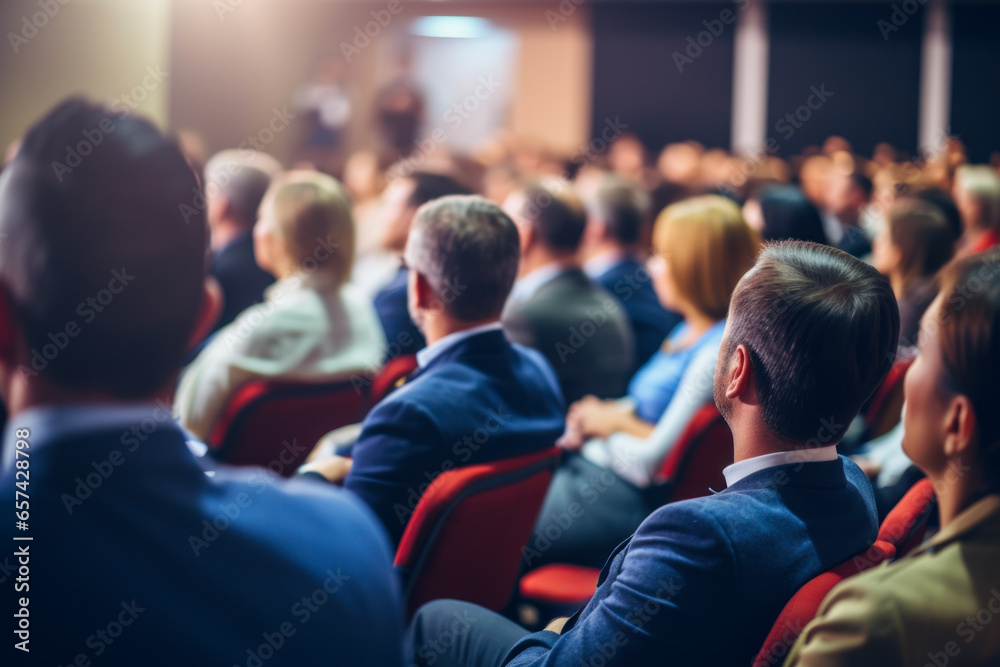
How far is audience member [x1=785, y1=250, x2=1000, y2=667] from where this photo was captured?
0.87 m

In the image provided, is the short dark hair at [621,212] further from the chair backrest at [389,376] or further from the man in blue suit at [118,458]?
the man in blue suit at [118,458]

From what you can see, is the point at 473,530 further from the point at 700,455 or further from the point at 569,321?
the point at 569,321

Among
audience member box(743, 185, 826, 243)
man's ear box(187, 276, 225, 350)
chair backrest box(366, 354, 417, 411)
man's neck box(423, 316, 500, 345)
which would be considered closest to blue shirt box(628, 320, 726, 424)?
chair backrest box(366, 354, 417, 411)

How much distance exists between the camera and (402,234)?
324 centimetres

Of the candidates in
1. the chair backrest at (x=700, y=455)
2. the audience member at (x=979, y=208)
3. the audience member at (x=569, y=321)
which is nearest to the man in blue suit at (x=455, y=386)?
the chair backrest at (x=700, y=455)

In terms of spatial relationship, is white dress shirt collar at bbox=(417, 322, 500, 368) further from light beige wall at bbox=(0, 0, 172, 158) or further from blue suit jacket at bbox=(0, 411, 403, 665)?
light beige wall at bbox=(0, 0, 172, 158)

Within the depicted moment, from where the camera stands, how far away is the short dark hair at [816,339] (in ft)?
3.65

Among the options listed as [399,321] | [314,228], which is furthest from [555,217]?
[314,228]

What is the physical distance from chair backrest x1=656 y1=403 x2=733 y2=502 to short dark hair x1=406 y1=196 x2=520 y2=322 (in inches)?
22.9

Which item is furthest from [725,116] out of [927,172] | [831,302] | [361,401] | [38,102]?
[831,302]

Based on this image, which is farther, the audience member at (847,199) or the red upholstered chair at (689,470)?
the audience member at (847,199)

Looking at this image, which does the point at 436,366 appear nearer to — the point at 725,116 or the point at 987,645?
the point at 987,645

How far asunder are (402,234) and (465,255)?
4.64 ft

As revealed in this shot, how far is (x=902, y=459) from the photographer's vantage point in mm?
1978
